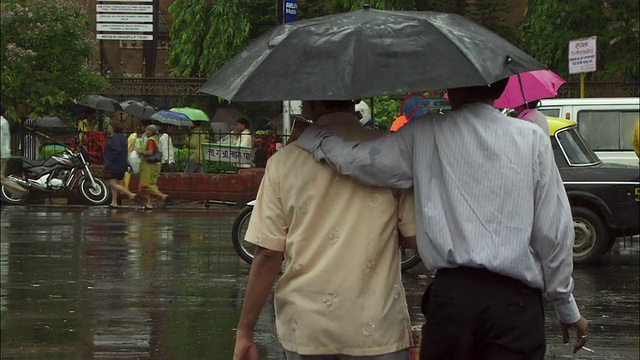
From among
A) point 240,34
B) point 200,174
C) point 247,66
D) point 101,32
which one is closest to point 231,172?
point 200,174

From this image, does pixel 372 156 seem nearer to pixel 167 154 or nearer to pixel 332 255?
pixel 332 255

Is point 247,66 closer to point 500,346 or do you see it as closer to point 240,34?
point 500,346

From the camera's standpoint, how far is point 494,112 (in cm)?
365

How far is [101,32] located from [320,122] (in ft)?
103

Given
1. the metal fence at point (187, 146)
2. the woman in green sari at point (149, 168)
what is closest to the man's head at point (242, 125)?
the metal fence at point (187, 146)

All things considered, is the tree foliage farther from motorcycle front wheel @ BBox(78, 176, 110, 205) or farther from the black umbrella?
the black umbrella

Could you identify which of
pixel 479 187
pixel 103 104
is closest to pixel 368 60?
pixel 479 187

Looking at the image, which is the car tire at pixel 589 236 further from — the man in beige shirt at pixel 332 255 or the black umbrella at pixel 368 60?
the man in beige shirt at pixel 332 255

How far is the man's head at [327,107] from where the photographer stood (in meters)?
3.74

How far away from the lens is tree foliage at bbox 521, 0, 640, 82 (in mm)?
28641

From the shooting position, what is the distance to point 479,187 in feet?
11.5

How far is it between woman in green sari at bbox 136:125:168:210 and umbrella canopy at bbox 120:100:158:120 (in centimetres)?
1115

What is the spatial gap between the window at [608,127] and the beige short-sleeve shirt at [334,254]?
1291cm

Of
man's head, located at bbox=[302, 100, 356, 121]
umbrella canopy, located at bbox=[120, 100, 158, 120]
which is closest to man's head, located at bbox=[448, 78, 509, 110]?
man's head, located at bbox=[302, 100, 356, 121]
